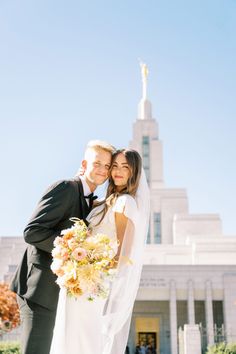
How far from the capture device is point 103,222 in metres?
4.67

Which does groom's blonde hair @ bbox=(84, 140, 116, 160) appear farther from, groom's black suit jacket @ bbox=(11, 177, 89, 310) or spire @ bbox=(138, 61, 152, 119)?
spire @ bbox=(138, 61, 152, 119)

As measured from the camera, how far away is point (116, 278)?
4602 mm

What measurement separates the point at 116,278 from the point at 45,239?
0.90m

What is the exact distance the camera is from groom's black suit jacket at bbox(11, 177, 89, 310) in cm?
414

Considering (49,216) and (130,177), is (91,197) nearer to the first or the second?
(130,177)

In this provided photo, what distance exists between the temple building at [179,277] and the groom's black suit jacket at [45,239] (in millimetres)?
19618

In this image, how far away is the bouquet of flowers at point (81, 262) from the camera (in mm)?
3947

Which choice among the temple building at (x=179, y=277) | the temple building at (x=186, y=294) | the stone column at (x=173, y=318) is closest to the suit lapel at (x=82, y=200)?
the temple building at (x=179, y=277)

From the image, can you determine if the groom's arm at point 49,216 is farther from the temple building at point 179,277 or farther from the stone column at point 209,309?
the stone column at point 209,309

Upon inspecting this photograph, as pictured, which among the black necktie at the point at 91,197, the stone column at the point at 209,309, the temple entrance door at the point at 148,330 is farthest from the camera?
the temple entrance door at the point at 148,330

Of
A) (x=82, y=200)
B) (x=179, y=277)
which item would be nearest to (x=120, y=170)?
(x=82, y=200)

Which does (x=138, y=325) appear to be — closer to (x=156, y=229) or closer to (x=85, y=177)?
(x=156, y=229)

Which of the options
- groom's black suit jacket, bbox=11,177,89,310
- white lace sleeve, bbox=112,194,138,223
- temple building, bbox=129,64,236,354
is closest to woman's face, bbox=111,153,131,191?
white lace sleeve, bbox=112,194,138,223

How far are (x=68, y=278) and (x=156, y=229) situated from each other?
51.2 meters
